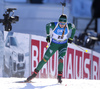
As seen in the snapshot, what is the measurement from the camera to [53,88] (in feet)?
16.9

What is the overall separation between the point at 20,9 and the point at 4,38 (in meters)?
6.48

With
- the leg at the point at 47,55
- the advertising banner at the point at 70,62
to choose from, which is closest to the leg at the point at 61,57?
the leg at the point at 47,55

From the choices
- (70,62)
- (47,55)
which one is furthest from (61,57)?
(70,62)

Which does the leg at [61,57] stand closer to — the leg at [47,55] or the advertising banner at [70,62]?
the leg at [47,55]

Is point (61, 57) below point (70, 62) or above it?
above

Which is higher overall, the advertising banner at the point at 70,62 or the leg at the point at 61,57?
the leg at the point at 61,57

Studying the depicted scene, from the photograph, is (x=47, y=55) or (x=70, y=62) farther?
(x=70, y=62)

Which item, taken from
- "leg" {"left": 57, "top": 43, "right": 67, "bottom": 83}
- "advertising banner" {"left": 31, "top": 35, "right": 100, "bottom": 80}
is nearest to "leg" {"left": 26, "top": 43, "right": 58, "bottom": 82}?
"leg" {"left": 57, "top": 43, "right": 67, "bottom": 83}

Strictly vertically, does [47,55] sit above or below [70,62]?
above

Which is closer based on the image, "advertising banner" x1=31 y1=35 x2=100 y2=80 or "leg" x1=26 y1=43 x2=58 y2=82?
"leg" x1=26 y1=43 x2=58 y2=82

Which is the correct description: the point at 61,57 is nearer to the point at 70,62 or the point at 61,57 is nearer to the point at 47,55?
the point at 47,55

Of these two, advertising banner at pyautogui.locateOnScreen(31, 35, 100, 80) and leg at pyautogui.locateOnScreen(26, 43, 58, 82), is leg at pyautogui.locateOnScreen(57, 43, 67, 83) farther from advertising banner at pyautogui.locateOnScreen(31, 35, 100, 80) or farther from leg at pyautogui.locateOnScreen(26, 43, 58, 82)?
advertising banner at pyautogui.locateOnScreen(31, 35, 100, 80)

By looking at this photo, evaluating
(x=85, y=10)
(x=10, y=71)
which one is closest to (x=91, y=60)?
(x=10, y=71)

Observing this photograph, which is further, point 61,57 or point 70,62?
point 70,62
